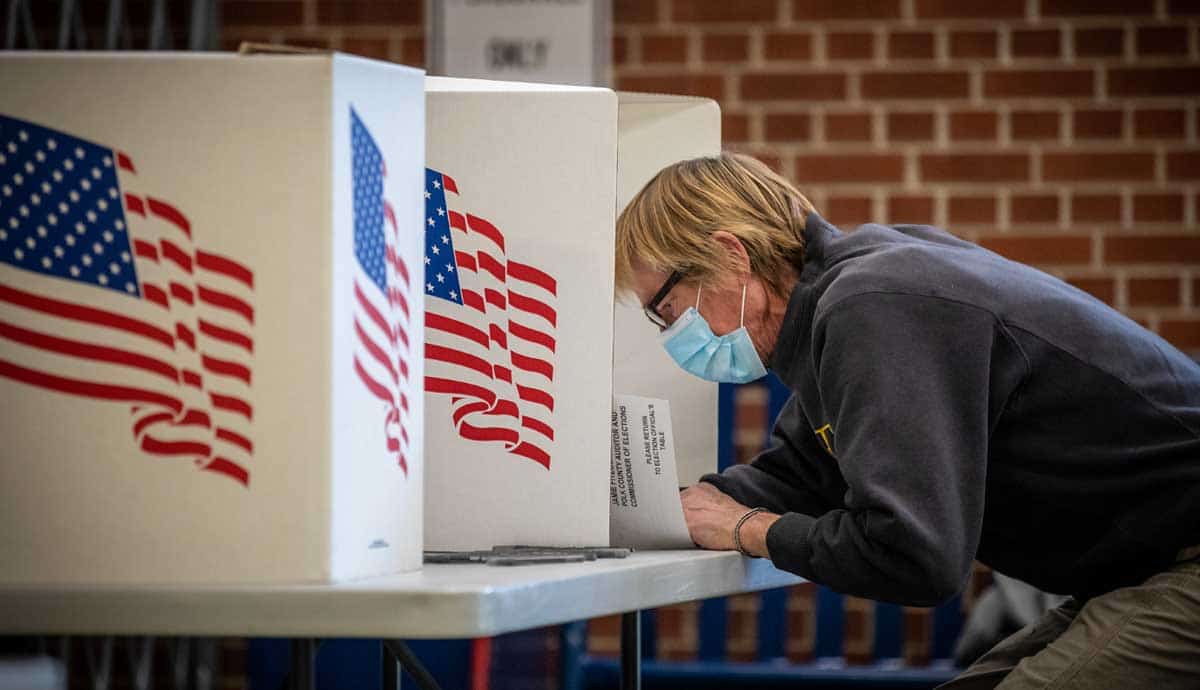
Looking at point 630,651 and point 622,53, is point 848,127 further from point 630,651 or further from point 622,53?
point 630,651

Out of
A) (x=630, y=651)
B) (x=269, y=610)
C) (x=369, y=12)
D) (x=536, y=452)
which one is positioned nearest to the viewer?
(x=269, y=610)

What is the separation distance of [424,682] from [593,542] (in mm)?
217

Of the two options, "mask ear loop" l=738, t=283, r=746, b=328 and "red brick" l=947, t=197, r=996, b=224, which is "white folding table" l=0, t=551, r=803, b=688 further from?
"red brick" l=947, t=197, r=996, b=224

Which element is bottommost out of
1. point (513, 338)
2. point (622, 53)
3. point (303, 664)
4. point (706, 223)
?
point (303, 664)

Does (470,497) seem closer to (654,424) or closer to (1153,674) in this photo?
(654,424)

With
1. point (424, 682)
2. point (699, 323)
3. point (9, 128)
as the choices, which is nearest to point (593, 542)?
point (424, 682)

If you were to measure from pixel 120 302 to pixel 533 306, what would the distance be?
40 centimetres

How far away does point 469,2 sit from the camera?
297 centimetres

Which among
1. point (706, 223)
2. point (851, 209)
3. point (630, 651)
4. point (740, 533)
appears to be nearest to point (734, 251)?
point (706, 223)

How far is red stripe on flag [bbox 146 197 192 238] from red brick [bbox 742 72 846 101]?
217 cm

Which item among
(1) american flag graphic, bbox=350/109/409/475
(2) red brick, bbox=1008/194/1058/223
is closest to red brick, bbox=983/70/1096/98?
(2) red brick, bbox=1008/194/1058/223

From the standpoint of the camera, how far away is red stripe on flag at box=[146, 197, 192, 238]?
0.91m

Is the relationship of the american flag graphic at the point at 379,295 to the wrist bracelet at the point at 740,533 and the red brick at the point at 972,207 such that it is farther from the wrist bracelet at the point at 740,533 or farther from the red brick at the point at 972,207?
the red brick at the point at 972,207

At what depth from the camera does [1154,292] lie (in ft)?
9.55
